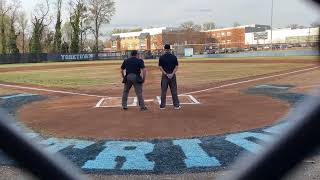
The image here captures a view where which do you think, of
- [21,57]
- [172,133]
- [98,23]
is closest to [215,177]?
[172,133]

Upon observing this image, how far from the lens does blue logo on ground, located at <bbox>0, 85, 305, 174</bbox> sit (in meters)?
6.24

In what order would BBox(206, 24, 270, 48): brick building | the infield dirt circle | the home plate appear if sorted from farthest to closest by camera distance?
BBox(206, 24, 270, 48): brick building, the home plate, the infield dirt circle

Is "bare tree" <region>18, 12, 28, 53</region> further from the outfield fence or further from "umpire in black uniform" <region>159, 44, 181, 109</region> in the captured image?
"umpire in black uniform" <region>159, 44, 181, 109</region>

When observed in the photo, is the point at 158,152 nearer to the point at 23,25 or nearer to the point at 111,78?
Result: the point at 111,78

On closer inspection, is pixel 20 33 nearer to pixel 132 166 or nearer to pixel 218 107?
pixel 218 107

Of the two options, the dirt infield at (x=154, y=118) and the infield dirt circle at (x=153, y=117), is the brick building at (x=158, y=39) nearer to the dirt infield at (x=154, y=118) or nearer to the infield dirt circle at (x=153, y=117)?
the infield dirt circle at (x=153, y=117)

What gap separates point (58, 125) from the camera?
10.0 meters

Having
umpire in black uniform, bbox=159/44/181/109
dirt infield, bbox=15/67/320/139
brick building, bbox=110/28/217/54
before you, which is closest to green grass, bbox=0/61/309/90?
dirt infield, bbox=15/67/320/139

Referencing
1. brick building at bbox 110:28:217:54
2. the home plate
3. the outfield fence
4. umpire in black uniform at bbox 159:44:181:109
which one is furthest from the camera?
brick building at bbox 110:28:217:54

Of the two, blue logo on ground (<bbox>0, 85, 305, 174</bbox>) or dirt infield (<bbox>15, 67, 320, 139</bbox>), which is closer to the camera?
blue logo on ground (<bbox>0, 85, 305, 174</bbox>)

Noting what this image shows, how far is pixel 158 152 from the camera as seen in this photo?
7.13 m

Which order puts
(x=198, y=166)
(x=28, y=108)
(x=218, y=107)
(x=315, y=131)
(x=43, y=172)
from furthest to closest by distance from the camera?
(x=28, y=108)
(x=218, y=107)
(x=198, y=166)
(x=43, y=172)
(x=315, y=131)

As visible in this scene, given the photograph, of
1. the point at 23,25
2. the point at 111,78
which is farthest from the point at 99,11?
the point at 111,78

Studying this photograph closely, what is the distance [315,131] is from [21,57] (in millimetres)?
64749
